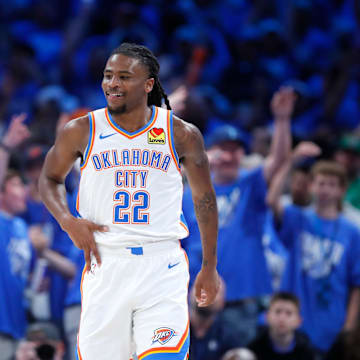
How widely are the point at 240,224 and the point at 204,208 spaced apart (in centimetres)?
246

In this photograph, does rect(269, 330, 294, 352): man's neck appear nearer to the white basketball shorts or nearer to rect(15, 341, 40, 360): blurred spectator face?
rect(15, 341, 40, 360): blurred spectator face

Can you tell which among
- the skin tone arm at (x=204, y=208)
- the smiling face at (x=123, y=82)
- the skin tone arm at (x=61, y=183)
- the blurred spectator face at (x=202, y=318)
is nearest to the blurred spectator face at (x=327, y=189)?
the blurred spectator face at (x=202, y=318)

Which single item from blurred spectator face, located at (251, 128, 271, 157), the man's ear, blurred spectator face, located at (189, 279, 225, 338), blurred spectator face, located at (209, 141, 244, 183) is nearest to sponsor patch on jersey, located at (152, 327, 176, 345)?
the man's ear

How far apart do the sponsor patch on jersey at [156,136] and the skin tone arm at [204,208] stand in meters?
0.11

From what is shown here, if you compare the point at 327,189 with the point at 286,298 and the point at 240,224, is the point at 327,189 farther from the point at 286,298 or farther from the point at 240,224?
the point at 286,298

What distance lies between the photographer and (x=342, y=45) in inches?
418

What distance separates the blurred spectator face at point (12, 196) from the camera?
6.83 m

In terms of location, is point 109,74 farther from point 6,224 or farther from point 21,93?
point 21,93

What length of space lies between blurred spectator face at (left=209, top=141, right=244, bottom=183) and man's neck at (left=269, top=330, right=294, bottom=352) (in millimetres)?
1384

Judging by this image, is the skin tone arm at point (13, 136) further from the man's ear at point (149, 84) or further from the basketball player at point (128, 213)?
the man's ear at point (149, 84)

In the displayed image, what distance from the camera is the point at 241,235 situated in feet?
22.3

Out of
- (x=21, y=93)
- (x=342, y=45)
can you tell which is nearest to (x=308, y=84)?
(x=342, y=45)

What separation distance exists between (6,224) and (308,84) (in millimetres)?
5158

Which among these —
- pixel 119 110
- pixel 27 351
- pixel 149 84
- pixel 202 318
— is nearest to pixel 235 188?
pixel 202 318
